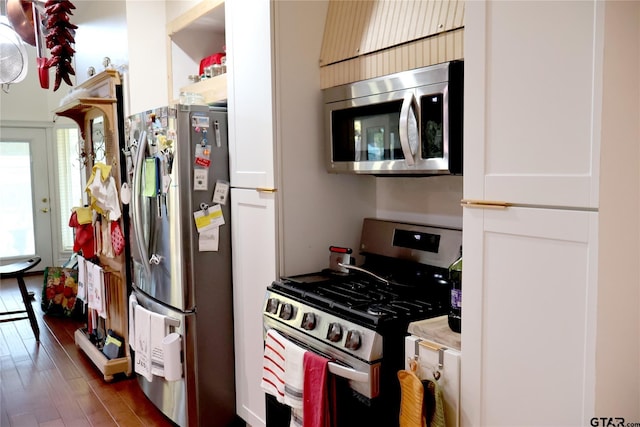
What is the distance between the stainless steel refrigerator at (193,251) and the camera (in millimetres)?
2730

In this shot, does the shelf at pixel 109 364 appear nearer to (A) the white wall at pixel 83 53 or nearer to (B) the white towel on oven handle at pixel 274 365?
(B) the white towel on oven handle at pixel 274 365

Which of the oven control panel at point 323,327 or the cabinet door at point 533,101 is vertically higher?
→ the cabinet door at point 533,101

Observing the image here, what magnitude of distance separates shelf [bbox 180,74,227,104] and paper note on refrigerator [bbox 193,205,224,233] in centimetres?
62

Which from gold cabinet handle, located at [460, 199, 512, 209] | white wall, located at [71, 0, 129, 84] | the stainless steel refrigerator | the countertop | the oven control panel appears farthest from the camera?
white wall, located at [71, 0, 129, 84]

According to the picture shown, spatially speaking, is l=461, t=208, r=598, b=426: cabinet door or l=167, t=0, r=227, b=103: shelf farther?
l=167, t=0, r=227, b=103: shelf

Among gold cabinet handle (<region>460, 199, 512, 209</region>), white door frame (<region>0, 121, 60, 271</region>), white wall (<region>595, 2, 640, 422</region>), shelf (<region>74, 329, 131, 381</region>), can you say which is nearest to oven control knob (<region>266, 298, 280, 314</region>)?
gold cabinet handle (<region>460, 199, 512, 209</region>)

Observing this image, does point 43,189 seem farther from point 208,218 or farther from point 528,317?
point 528,317

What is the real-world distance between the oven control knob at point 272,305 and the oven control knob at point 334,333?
396 millimetres

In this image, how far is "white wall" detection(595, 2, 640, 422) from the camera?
127 cm

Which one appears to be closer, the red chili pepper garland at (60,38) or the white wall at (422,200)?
the white wall at (422,200)

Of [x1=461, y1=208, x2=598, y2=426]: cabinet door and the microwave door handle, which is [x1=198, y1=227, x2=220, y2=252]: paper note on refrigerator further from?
[x1=461, y1=208, x2=598, y2=426]: cabinet door

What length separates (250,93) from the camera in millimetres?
2562

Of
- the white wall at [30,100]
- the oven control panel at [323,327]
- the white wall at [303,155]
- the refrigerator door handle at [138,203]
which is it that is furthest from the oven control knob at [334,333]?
the white wall at [30,100]

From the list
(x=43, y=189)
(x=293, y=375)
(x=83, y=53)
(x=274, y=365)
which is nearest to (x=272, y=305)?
(x=274, y=365)
